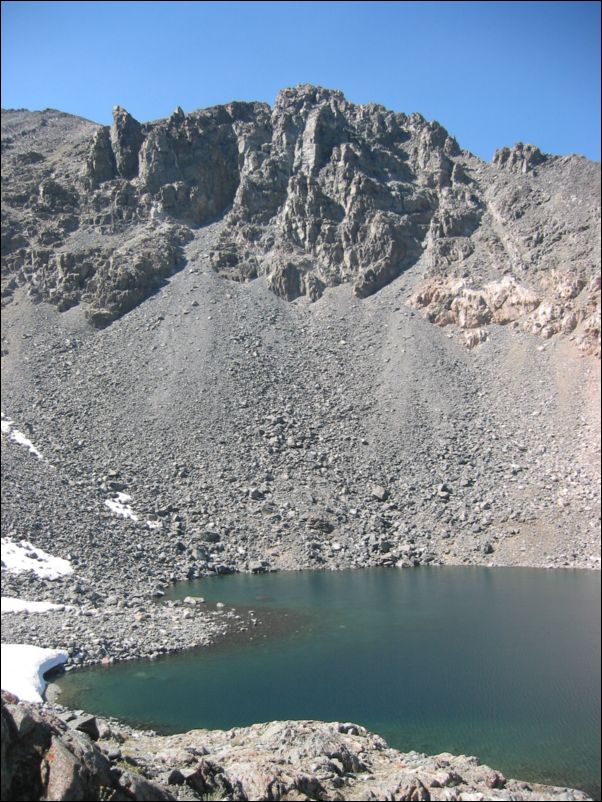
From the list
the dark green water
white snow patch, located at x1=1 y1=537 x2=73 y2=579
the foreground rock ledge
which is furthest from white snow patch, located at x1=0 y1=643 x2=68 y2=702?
the foreground rock ledge

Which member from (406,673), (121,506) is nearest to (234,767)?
(406,673)

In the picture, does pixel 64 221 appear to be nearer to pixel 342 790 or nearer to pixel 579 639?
pixel 579 639

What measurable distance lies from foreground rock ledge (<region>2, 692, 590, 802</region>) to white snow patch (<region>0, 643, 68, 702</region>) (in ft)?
37.6

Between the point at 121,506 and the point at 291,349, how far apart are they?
29847 millimetres

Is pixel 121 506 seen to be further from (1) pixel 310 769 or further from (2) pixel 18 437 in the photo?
(1) pixel 310 769

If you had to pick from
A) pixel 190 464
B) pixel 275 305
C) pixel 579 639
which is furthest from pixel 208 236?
pixel 579 639

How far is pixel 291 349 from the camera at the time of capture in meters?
73.2

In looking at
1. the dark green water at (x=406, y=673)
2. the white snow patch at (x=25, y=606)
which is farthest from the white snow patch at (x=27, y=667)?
the white snow patch at (x=25, y=606)

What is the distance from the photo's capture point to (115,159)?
3752 inches

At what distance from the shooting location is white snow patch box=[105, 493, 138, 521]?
4885 centimetres

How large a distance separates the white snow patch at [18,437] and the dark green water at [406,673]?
21.7 m

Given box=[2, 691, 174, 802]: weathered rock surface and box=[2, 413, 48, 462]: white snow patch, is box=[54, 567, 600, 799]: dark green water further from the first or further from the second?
box=[2, 413, 48, 462]: white snow patch

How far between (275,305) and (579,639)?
186ft

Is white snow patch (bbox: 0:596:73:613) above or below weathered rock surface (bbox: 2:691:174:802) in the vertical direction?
below
